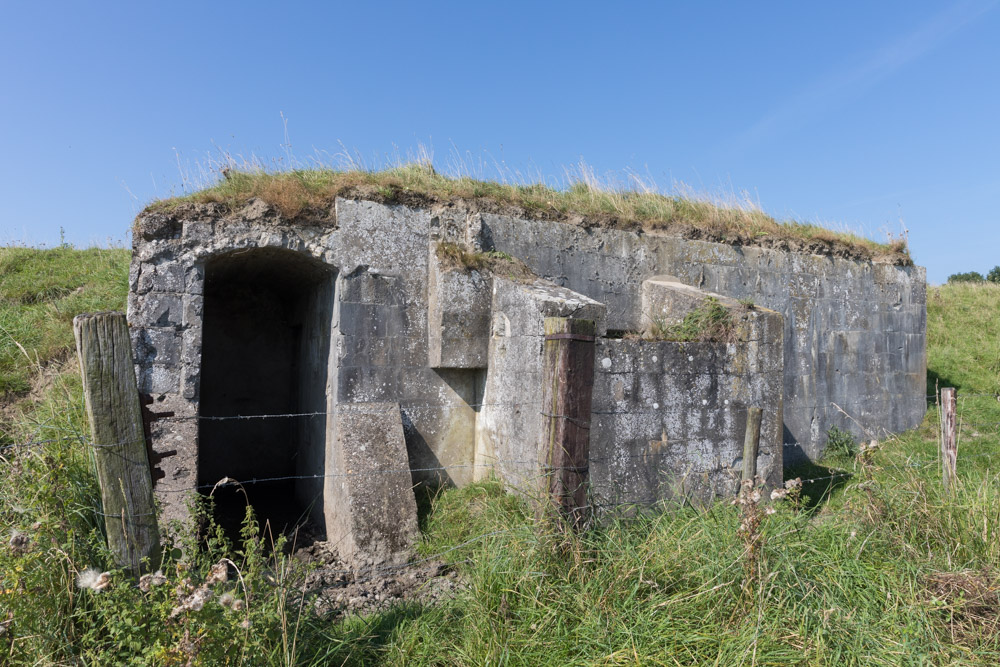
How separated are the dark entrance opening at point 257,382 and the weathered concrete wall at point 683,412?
11.2 ft

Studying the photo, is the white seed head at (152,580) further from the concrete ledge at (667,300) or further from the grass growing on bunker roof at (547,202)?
the concrete ledge at (667,300)

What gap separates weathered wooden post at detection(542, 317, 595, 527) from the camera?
2.96 metres

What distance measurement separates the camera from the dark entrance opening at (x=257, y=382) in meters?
6.77

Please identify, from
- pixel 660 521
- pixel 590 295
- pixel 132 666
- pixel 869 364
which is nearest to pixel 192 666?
pixel 132 666

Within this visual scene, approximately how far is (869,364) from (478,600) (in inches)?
301

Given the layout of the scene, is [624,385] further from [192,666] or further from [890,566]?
[192,666]

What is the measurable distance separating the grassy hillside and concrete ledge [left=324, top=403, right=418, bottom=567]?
119 centimetres

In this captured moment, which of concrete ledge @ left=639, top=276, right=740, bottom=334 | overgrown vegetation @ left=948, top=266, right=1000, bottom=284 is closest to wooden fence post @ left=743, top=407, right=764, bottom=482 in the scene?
concrete ledge @ left=639, top=276, right=740, bottom=334

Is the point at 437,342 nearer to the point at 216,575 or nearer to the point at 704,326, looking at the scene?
the point at 704,326

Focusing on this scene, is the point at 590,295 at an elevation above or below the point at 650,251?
below

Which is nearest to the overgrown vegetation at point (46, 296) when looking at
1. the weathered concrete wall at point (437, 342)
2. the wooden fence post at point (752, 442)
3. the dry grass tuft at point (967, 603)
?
the weathered concrete wall at point (437, 342)

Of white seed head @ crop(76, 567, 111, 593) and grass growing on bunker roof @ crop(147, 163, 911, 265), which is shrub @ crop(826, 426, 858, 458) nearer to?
grass growing on bunker roof @ crop(147, 163, 911, 265)

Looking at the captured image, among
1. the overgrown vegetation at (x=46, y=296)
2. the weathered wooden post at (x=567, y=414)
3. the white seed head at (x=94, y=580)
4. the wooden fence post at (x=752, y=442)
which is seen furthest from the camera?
the overgrown vegetation at (x=46, y=296)

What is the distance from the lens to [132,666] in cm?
226
